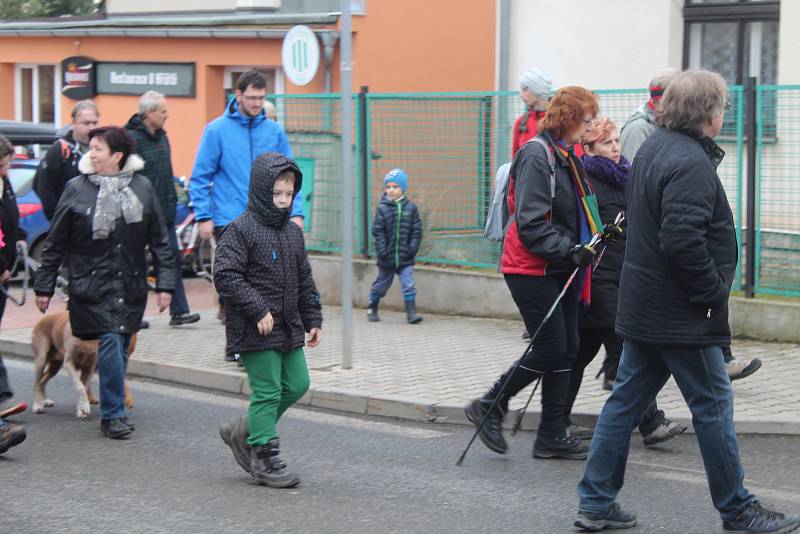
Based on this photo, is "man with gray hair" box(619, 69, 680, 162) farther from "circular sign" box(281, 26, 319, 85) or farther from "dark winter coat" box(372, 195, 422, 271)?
"circular sign" box(281, 26, 319, 85)

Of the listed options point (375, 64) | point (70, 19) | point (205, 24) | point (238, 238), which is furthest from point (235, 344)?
point (70, 19)

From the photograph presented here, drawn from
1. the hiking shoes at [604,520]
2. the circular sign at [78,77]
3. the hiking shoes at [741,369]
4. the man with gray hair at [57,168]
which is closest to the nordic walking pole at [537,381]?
the hiking shoes at [604,520]

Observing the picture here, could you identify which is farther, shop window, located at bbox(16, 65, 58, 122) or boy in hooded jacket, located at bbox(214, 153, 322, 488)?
shop window, located at bbox(16, 65, 58, 122)

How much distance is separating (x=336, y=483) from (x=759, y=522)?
7.03 ft

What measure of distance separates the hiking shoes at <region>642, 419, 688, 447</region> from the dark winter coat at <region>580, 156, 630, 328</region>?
24.8 inches

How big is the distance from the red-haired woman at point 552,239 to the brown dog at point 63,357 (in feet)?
8.69

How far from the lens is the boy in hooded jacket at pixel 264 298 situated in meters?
5.98

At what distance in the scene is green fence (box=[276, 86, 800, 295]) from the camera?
970 cm

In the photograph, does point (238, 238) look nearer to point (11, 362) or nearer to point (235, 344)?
point (235, 344)

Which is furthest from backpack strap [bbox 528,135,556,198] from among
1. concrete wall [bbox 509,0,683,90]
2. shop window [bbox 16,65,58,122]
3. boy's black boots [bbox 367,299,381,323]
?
shop window [bbox 16,65,58,122]

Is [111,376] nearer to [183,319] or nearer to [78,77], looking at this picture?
[183,319]

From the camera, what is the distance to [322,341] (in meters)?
10.3

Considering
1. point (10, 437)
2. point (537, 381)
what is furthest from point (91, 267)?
point (537, 381)

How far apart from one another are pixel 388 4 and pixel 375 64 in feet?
2.62
